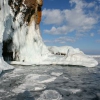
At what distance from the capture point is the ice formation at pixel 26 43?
48.4 ft

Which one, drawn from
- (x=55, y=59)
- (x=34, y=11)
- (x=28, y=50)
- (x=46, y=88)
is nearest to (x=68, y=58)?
(x=55, y=59)

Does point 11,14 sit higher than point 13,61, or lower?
higher

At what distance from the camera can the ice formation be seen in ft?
48.4

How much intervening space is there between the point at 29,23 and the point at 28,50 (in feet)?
8.61

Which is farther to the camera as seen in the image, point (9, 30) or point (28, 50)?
point (28, 50)

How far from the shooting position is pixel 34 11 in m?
17.1

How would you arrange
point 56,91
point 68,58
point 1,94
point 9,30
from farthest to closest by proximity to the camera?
point 68,58 < point 9,30 < point 56,91 < point 1,94

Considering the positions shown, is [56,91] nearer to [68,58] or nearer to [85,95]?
[85,95]

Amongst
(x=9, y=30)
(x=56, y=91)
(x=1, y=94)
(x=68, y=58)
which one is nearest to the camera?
(x=1, y=94)

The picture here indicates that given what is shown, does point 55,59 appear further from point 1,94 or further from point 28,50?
point 1,94

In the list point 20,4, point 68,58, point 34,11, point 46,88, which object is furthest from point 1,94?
point 34,11

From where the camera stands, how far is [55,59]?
51.2 feet

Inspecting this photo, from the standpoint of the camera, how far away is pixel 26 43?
52.9ft

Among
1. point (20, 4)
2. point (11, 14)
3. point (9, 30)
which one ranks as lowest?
point (9, 30)
